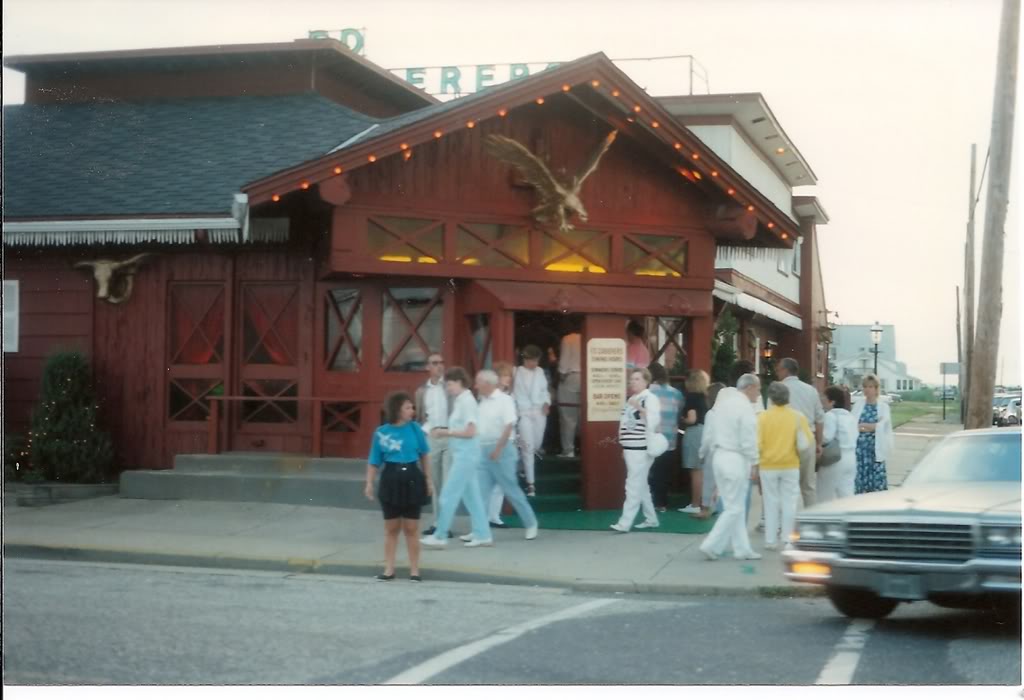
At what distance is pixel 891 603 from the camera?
8953mm

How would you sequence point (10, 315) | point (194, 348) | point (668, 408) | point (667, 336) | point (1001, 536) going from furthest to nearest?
1. point (10, 315)
2. point (194, 348)
3. point (667, 336)
4. point (668, 408)
5. point (1001, 536)

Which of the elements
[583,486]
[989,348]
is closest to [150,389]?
[583,486]

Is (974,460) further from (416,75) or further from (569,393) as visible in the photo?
(416,75)

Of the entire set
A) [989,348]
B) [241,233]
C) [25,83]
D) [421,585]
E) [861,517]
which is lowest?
[421,585]

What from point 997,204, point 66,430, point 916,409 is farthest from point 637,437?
point 916,409

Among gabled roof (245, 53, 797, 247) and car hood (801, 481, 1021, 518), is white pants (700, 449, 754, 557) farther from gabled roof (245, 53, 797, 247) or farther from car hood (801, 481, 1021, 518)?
gabled roof (245, 53, 797, 247)

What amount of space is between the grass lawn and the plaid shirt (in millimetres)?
15665

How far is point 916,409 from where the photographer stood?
34562mm

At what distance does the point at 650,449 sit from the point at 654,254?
3.67 meters

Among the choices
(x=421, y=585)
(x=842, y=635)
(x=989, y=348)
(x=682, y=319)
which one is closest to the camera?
(x=842, y=635)

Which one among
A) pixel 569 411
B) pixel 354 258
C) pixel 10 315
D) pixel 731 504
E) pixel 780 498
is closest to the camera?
pixel 731 504

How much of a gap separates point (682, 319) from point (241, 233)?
5.63 meters

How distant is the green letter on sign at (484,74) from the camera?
32062 mm

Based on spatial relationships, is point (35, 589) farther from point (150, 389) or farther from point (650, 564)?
point (150, 389)
